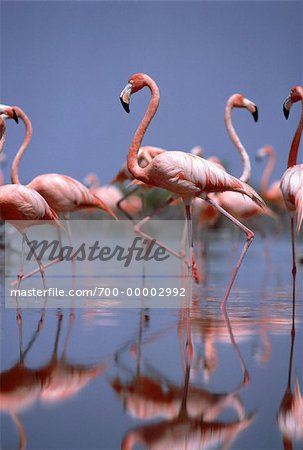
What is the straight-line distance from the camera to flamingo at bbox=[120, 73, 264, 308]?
15.2 feet

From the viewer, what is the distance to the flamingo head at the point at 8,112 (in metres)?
5.48

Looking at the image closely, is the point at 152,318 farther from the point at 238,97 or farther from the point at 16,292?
the point at 238,97

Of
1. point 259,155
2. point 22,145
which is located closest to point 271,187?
point 259,155

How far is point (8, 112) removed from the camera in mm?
5605

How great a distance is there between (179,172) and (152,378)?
2056mm

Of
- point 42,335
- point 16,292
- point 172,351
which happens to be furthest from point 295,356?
point 16,292

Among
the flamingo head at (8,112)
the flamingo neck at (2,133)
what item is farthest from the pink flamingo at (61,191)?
the flamingo neck at (2,133)

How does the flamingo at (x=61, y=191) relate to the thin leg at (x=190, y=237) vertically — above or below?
above

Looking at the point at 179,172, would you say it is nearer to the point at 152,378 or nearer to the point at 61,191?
the point at 61,191

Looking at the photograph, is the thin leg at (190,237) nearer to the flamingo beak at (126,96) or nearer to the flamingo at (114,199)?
the flamingo beak at (126,96)

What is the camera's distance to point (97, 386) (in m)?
2.64

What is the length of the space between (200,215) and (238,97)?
104 inches

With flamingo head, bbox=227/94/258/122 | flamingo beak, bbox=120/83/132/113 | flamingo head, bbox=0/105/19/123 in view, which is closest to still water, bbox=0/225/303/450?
flamingo beak, bbox=120/83/132/113

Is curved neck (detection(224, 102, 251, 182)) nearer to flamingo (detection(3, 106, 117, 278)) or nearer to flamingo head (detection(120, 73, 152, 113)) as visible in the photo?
flamingo (detection(3, 106, 117, 278))
